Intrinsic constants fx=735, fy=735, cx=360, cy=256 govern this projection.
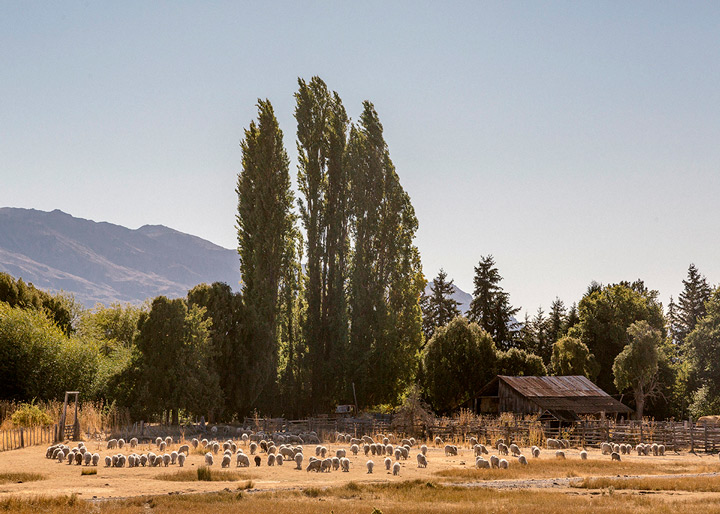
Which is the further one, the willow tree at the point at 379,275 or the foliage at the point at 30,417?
the willow tree at the point at 379,275

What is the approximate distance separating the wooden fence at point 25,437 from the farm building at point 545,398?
32890 millimetres

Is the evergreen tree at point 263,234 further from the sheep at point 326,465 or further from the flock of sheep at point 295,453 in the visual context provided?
the sheep at point 326,465

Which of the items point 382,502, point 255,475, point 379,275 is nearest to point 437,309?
point 379,275

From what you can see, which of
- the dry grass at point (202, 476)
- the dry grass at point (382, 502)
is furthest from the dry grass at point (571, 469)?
the dry grass at point (202, 476)

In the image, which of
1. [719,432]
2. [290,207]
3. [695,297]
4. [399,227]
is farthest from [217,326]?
[695,297]

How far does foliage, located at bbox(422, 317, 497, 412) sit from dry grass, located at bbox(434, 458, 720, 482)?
3018cm

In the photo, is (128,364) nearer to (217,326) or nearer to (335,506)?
(217,326)

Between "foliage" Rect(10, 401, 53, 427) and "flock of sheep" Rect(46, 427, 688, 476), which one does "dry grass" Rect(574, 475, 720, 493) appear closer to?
"flock of sheep" Rect(46, 427, 688, 476)

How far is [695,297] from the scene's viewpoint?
103 metres

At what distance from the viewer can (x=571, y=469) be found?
30.8m

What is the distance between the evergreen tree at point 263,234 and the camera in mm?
54344

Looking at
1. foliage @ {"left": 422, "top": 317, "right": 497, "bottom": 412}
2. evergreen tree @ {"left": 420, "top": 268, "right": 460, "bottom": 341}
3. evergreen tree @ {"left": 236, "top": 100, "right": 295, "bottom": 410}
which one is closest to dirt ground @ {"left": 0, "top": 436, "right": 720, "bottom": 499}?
evergreen tree @ {"left": 236, "top": 100, "right": 295, "bottom": 410}

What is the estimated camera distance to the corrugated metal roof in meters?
56.5

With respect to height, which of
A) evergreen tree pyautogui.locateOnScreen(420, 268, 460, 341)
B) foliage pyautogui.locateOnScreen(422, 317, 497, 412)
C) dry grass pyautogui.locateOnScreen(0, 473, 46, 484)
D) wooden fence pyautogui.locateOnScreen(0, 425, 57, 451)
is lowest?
dry grass pyautogui.locateOnScreen(0, 473, 46, 484)
